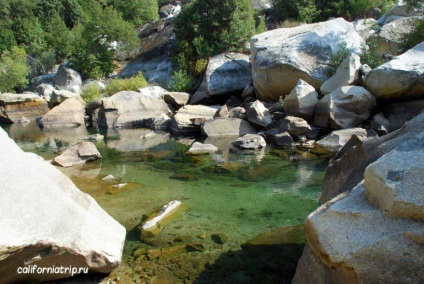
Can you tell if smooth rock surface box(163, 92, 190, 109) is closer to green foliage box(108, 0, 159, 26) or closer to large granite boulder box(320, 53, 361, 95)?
large granite boulder box(320, 53, 361, 95)

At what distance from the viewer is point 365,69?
13.7 m

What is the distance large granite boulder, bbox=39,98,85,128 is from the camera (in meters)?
21.1

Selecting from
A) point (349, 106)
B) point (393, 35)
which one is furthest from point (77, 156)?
point (393, 35)

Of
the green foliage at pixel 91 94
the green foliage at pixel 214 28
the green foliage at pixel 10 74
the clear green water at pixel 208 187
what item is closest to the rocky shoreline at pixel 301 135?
the clear green water at pixel 208 187

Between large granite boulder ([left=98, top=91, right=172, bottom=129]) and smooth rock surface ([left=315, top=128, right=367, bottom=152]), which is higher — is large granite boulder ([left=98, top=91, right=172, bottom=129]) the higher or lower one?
the lower one

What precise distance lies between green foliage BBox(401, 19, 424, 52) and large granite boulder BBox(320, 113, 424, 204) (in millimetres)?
11724

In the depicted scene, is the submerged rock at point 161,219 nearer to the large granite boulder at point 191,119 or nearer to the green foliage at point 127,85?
the large granite boulder at point 191,119

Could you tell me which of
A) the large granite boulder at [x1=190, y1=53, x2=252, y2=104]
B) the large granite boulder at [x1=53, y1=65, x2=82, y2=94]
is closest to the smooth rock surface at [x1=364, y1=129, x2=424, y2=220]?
the large granite boulder at [x1=190, y1=53, x2=252, y2=104]

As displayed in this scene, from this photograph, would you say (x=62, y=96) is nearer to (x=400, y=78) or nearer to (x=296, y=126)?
(x=296, y=126)

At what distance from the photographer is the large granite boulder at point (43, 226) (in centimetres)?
372

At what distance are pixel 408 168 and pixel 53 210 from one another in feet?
11.3

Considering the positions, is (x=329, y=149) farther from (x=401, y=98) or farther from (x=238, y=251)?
(x=238, y=251)

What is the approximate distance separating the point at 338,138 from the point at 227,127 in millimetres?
4581

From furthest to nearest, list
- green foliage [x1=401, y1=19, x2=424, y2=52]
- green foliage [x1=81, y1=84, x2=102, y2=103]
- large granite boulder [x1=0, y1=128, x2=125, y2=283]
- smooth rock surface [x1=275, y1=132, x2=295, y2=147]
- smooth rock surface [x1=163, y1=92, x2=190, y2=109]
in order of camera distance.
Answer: green foliage [x1=81, y1=84, x2=102, y2=103], smooth rock surface [x1=163, y1=92, x2=190, y2=109], green foliage [x1=401, y1=19, x2=424, y2=52], smooth rock surface [x1=275, y1=132, x2=295, y2=147], large granite boulder [x1=0, y1=128, x2=125, y2=283]
